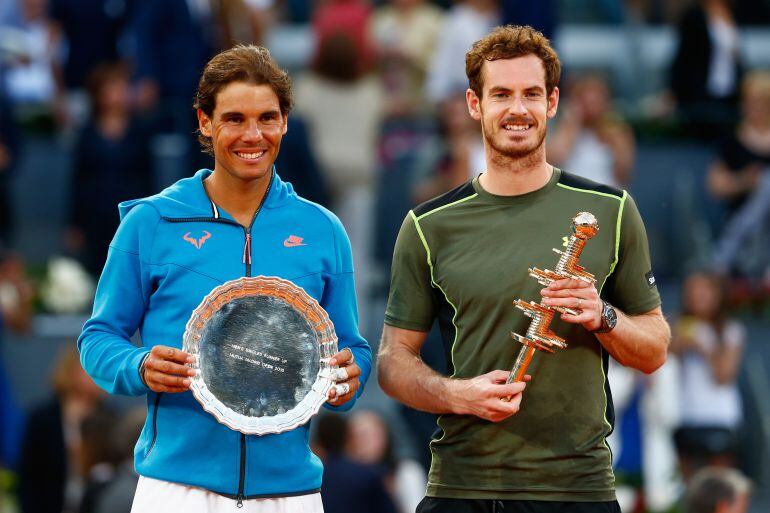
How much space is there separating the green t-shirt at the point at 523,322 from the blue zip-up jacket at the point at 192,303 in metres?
0.34

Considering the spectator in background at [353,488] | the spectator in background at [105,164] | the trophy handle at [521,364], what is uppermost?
the trophy handle at [521,364]

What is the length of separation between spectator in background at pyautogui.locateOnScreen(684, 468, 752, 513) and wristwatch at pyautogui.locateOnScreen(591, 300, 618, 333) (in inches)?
127

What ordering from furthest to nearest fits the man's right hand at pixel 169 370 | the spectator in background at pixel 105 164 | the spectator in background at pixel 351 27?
1. the spectator in background at pixel 105 164
2. the spectator in background at pixel 351 27
3. the man's right hand at pixel 169 370

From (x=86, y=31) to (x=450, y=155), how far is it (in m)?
3.55

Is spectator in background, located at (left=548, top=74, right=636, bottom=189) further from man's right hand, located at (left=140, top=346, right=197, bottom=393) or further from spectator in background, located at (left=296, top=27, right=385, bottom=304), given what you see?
man's right hand, located at (left=140, top=346, right=197, bottom=393)

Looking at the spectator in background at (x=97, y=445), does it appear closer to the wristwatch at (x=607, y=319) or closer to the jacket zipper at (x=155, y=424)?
the jacket zipper at (x=155, y=424)

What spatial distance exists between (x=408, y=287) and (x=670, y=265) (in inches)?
317

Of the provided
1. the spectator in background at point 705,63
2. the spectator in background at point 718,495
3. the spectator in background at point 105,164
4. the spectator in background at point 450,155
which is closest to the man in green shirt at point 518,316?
the spectator in background at point 718,495

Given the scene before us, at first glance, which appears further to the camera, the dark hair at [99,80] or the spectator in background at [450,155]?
the dark hair at [99,80]

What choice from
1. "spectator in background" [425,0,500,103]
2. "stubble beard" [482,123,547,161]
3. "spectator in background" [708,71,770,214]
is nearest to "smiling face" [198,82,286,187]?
"stubble beard" [482,123,547,161]

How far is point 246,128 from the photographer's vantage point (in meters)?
5.13

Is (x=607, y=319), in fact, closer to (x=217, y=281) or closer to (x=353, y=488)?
(x=217, y=281)

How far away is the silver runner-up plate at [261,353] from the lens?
5004 mm

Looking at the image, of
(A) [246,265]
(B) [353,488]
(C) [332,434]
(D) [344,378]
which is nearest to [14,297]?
(C) [332,434]
